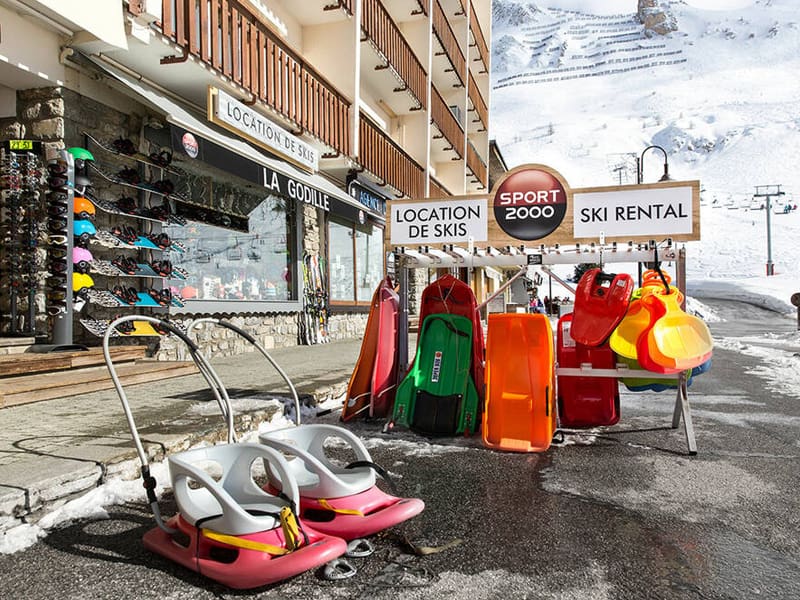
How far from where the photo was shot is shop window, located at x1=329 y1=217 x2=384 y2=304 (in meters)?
14.9

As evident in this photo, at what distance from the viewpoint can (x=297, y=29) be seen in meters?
13.5

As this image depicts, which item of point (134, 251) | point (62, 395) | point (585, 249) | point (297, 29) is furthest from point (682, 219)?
point (297, 29)

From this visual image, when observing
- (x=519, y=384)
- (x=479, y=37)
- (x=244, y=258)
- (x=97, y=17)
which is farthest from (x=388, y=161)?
(x=479, y=37)

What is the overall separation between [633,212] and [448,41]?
18522mm

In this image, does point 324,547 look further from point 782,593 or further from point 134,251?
point 134,251

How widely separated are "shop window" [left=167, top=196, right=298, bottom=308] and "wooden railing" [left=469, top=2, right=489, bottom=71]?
17790mm

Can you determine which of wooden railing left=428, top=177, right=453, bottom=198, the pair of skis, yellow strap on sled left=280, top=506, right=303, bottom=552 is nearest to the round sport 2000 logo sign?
yellow strap on sled left=280, top=506, right=303, bottom=552

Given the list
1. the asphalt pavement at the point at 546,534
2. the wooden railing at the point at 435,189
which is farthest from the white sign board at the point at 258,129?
the wooden railing at the point at 435,189

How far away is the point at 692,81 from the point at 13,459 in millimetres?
226814

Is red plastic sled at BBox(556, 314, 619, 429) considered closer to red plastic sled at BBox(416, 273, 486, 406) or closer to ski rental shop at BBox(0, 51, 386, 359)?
red plastic sled at BBox(416, 273, 486, 406)

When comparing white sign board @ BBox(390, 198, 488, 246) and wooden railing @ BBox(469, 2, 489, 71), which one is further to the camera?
wooden railing @ BBox(469, 2, 489, 71)

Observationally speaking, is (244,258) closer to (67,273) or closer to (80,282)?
(80,282)

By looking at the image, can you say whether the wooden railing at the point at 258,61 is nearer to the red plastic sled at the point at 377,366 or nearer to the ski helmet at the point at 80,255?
the ski helmet at the point at 80,255

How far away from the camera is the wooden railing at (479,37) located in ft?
87.9
